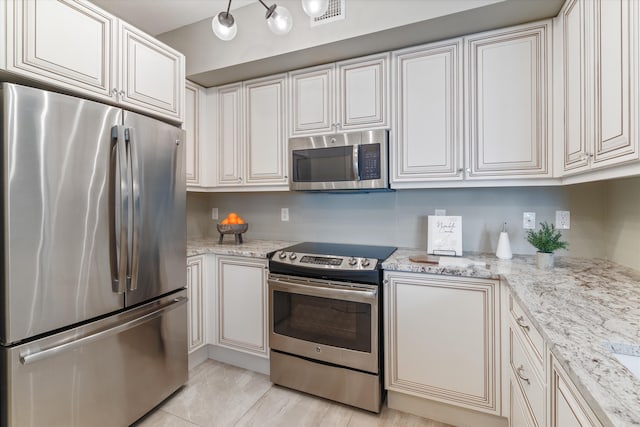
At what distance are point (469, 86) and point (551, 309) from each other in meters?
1.39

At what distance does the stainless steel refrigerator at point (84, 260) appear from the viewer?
1233 mm

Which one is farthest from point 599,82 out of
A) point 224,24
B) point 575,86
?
point 224,24

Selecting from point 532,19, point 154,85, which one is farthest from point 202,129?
point 532,19

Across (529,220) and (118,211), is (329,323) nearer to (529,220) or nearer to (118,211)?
(118,211)

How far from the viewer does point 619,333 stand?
0.85m

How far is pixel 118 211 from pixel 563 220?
8.73 ft

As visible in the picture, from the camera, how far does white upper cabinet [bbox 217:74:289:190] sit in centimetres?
238

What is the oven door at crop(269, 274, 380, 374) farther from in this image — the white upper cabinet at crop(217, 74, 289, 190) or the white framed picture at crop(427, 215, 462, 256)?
the white upper cabinet at crop(217, 74, 289, 190)

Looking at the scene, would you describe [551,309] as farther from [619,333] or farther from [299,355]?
[299,355]

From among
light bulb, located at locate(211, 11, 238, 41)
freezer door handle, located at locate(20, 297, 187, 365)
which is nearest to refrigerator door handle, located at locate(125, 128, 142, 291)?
freezer door handle, located at locate(20, 297, 187, 365)

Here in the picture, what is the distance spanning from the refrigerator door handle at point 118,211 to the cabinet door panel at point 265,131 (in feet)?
3.42

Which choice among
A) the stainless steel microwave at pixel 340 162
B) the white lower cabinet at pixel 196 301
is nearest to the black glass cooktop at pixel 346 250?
the stainless steel microwave at pixel 340 162

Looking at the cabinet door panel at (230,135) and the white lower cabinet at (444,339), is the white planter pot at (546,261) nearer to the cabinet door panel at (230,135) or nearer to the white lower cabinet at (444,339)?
the white lower cabinet at (444,339)

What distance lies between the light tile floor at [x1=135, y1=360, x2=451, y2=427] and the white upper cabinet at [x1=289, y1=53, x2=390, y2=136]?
73.3 inches
